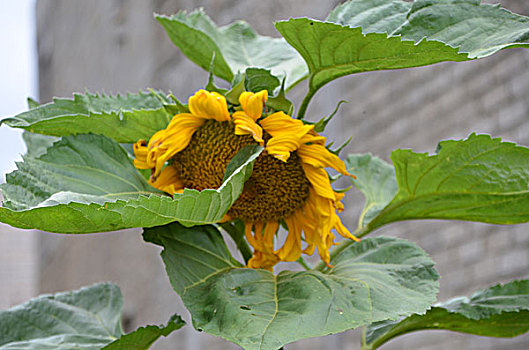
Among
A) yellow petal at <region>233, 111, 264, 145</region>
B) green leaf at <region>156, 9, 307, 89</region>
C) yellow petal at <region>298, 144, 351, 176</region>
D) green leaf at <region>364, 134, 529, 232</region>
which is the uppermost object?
green leaf at <region>156, 9, 307, 89</region>

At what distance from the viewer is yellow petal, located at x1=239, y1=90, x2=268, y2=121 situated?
0.44m

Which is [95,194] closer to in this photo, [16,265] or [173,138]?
[173,138]

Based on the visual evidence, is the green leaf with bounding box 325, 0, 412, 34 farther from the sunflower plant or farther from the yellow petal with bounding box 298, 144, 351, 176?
the yellow petal with bounding box 298, 144, 351, 176

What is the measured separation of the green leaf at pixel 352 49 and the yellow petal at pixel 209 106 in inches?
2.6

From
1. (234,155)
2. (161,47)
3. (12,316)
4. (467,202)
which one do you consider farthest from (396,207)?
(161,47)

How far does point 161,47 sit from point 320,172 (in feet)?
7.81

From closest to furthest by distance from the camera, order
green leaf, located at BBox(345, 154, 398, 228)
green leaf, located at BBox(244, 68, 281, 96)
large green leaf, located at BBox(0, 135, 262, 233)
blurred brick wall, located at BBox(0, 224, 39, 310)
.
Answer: large green leaf, located at BBox(0, 135, 262, 233), green leaf, located at BBox(244, 68, 281, 96), green leaf, located at BBox(345, 154, 398, 228), blurred brick wall, located at BBox(0, 224, 39, 310)

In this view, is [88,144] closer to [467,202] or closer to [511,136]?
[467,202]

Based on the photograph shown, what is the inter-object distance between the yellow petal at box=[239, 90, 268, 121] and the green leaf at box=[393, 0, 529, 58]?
12 centimetres

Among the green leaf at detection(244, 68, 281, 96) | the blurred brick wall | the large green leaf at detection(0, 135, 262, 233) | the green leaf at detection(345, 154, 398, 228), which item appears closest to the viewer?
the large green leaf at detection(0, 135, 262, 233)

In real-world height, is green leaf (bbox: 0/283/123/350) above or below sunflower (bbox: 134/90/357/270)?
below

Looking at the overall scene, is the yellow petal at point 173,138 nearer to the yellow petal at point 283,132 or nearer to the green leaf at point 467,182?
the yellow petal at point 283,132

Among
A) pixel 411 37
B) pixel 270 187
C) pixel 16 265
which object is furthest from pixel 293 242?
pixel 16 265

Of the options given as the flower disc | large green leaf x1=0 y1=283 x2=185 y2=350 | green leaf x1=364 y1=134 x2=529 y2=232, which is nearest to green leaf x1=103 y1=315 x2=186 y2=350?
large green leaf x1=0 y1=283 x2=185 y2=350
